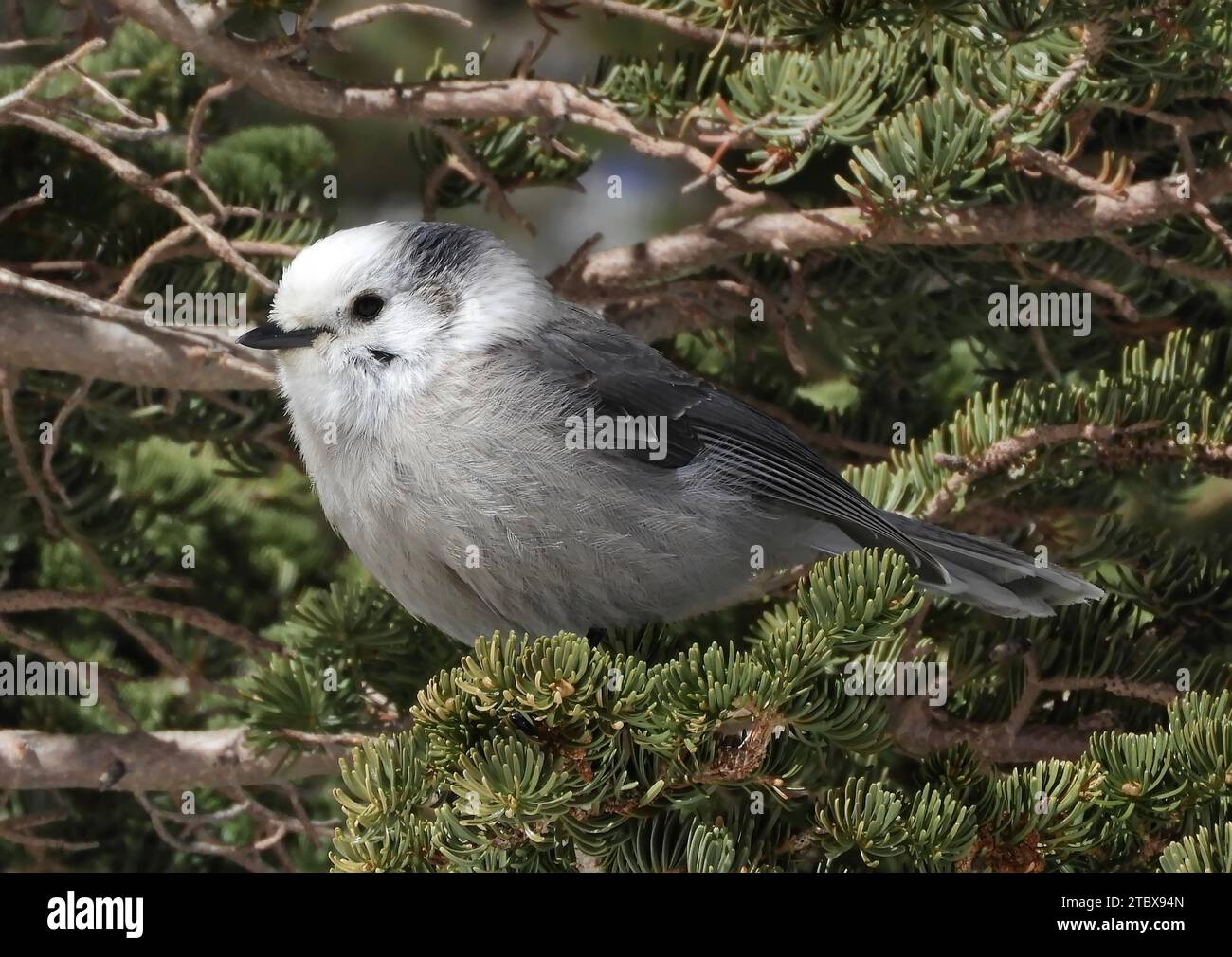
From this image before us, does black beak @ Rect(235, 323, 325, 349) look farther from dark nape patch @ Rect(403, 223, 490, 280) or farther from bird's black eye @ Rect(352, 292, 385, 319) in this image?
dark nape patch @ Rect(403, 223, 490, 280)

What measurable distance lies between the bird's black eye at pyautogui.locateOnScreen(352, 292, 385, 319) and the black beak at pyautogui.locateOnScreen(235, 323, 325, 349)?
0.21ft

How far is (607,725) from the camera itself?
5.48 ft

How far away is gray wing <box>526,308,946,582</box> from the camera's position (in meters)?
2.25

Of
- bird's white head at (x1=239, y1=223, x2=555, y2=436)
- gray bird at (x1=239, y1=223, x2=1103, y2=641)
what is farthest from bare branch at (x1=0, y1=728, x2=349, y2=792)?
bird's white head at (x1=239, y1=223, x2=555, y2=436)

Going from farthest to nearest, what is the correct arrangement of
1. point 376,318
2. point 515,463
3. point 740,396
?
point 740,396, point 376,318, point 515,463

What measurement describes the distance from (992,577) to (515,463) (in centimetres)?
83

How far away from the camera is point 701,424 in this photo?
2.38m

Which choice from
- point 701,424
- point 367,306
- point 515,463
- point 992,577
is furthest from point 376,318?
point 992,577

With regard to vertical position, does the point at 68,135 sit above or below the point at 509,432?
above

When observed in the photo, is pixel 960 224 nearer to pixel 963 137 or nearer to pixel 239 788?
pixel 963 137

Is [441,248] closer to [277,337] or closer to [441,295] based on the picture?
[441,295]

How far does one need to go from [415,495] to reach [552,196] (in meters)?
3.22

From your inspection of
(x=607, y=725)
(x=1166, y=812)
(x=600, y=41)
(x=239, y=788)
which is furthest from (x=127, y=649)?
(x=600, y=41)

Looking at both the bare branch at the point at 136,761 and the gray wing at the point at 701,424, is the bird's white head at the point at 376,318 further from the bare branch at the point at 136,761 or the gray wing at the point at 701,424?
the bare branch at the point at 136,761
